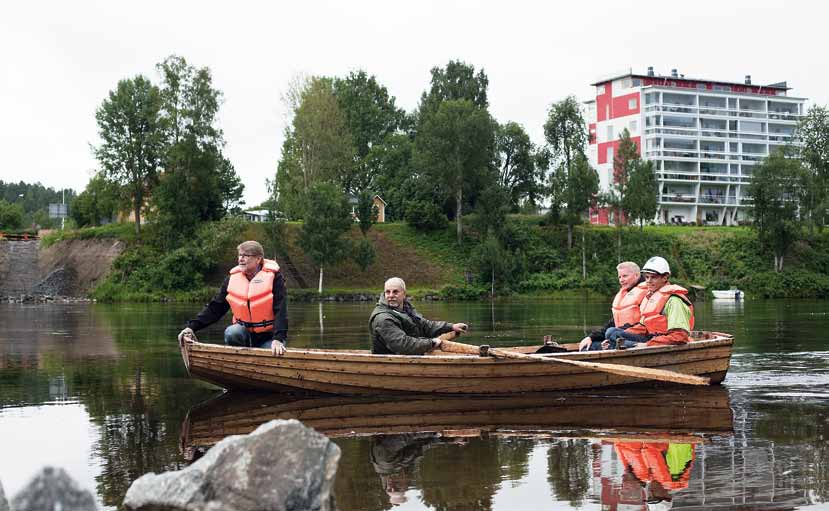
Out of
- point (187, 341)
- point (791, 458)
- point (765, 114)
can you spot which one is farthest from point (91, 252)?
point (765, 114)

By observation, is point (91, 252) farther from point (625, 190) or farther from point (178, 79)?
point (625, 190)

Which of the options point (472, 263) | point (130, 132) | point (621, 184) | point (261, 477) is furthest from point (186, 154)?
point (261, 477)

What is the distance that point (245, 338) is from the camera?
12.9 metres

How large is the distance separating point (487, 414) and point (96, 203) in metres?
57.4

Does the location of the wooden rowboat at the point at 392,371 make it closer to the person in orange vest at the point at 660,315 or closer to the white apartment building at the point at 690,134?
the person in orange vest at the point at 660,315

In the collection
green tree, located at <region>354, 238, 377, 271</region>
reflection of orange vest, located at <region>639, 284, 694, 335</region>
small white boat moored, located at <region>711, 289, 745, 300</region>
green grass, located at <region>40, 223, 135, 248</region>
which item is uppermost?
green grass, located at <region>40, 223, 135, 248</region>

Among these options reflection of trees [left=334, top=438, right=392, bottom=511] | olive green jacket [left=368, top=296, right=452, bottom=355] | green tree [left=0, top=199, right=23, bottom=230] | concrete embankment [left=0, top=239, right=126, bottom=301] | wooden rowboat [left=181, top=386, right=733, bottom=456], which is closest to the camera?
reflection of trees [left=334, top=438, right=392, bottom=511]

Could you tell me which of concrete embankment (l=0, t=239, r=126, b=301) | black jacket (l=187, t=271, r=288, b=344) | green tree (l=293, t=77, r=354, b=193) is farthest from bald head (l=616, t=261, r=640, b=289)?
concrete embankment (l=0, t=239, r=126, b=301)

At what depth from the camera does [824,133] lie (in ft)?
229

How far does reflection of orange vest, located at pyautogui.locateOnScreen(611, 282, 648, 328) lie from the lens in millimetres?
13883

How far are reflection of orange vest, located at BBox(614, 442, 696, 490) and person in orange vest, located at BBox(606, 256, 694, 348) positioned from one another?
4090 mm

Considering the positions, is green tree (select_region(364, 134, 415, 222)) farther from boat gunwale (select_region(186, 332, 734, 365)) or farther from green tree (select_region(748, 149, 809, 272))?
boat gunwale (select_region(186, 332, 734, 365))

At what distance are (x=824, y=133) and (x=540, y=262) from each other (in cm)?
2586

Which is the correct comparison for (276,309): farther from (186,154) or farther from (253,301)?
(186,154)
